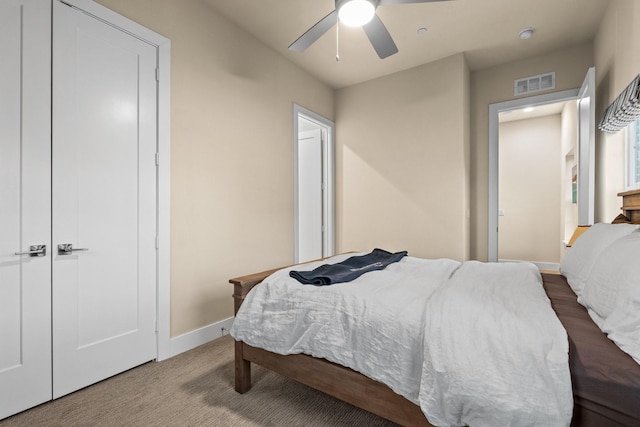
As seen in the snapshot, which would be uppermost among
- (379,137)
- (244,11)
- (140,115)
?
(244,11)

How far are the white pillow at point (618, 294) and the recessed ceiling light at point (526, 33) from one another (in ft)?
8.41

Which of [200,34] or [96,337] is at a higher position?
[200,34]

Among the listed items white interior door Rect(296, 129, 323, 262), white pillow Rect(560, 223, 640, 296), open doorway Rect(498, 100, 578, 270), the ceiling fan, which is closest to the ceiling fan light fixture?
the ceiling fan

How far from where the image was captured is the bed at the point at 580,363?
3.00 feet

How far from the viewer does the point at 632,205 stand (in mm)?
1998

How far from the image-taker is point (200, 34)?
8.77ft

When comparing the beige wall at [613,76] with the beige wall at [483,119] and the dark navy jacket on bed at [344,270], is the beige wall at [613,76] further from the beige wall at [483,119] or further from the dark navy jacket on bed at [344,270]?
the dark navy jacket on bed at [344,270]

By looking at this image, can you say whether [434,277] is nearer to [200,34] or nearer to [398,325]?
[398,325]

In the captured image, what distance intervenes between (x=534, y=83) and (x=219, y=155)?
142 inches

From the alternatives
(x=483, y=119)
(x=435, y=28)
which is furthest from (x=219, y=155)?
(x=483, y=119)

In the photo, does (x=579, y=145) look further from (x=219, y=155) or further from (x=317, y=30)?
(x=219, y=155)

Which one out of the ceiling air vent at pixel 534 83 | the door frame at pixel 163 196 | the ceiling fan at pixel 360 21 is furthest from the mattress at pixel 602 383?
the ceiling air vent at pixel 534 83

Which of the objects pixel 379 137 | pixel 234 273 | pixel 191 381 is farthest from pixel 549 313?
pixel 379 137

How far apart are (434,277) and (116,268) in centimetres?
213
